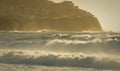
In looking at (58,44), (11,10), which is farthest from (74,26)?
(58,44)

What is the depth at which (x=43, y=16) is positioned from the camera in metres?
50.7

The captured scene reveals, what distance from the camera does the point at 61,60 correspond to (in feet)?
44.9

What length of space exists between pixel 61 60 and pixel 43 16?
3725 cm

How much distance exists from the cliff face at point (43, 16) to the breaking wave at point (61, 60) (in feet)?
102

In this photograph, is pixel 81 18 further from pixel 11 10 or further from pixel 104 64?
pixel 104 64

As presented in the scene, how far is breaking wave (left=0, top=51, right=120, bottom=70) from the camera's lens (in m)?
12.6

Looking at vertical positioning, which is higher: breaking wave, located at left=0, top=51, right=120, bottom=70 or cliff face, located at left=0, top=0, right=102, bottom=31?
cliff face, located at left=0, top=0, right=102, bottom=31

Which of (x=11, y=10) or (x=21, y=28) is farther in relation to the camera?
(x=11, y=10)

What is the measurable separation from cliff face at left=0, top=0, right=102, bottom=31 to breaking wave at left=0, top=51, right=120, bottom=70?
31.2m

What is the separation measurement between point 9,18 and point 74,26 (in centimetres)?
898

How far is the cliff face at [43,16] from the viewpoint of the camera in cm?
4747

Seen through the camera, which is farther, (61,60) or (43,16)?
(43,16)

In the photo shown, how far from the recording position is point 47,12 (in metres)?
51.2

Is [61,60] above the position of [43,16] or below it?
below
